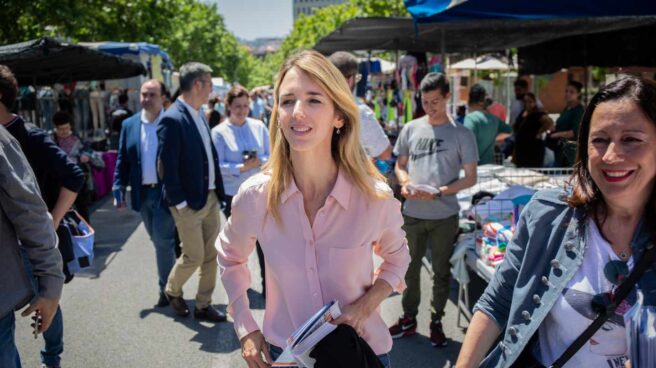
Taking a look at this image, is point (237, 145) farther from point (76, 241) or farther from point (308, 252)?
point (308, 252)

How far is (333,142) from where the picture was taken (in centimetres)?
242

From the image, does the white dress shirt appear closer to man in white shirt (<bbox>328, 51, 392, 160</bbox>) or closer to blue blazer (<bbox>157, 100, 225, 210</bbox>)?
Result: blue blazer (<bbox>157, 100, 225, 210</bbox>)

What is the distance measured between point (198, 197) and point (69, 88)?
1055 cm

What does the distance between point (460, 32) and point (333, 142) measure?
734cm

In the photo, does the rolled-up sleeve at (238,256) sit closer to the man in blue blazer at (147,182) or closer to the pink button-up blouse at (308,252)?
the pink button-up blouse at (308,252)

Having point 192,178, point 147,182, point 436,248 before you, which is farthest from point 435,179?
point 147,182

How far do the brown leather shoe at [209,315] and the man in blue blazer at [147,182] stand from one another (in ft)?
1.74

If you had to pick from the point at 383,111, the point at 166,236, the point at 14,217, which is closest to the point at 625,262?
the point at 14,217

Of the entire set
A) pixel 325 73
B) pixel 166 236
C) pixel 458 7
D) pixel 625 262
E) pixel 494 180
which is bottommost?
pixel 166 236

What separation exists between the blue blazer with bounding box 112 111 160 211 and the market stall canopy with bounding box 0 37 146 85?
226 centimetres

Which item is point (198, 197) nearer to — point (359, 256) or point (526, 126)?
point (359, 256)

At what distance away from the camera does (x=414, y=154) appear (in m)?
4.59

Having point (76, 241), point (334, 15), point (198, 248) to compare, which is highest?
point (334, 15)

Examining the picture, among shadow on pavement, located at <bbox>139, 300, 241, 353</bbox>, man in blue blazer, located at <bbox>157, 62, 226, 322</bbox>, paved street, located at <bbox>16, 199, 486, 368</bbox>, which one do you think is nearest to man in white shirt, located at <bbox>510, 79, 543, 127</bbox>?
paved street, located at <bbox>16, 199, 486, 368</bbox>
